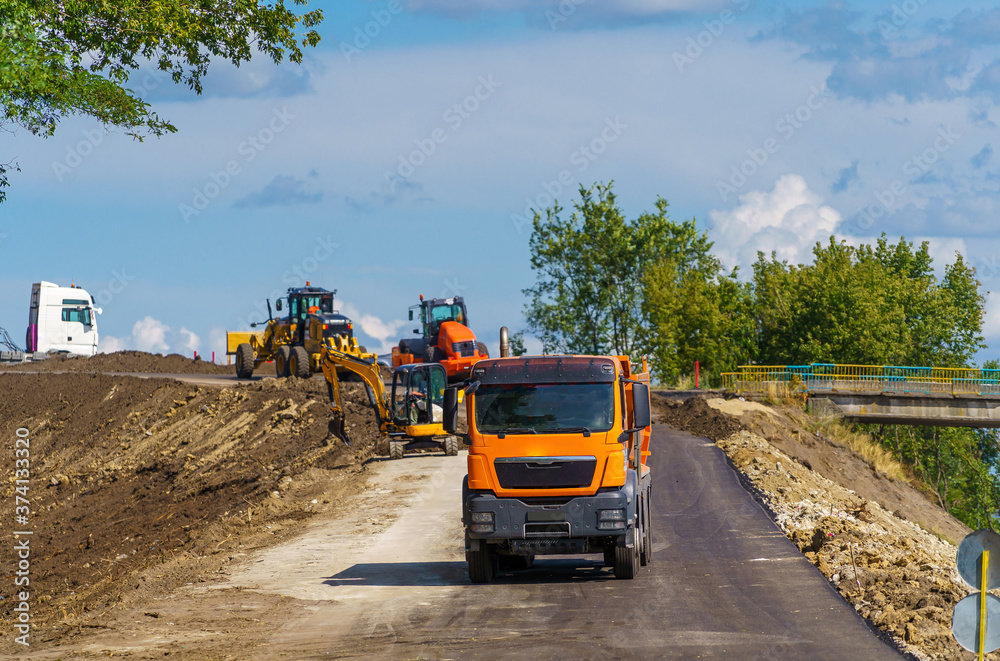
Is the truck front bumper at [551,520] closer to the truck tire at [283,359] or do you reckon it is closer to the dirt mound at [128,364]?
the truck tire at [283,359]

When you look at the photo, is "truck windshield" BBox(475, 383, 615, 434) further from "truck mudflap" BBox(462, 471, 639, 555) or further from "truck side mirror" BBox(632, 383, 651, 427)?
"truck mudflap" BBox(462, 471, 639, 555)

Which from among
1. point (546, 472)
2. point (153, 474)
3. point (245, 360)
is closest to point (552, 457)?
point (546, 472)

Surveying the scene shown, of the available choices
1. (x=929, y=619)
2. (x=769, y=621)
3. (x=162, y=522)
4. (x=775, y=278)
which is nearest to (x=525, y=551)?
(x=769, y=621)

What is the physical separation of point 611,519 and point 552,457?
3.41ft

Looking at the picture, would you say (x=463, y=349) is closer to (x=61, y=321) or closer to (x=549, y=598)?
(x=549, y=598)

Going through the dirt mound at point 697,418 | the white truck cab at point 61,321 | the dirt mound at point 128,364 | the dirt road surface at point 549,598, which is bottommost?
the dirt road surface at point 549,598

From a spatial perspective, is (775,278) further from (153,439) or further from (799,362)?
(153,439)

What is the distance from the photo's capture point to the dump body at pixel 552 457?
40.7ft

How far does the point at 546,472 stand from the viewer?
12.4 m

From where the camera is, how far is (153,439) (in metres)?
34.7

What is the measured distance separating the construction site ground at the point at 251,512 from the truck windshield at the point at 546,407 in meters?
2.58

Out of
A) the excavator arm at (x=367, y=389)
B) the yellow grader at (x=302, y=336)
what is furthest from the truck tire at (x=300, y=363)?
the excavator arm at (x=367, y=389)

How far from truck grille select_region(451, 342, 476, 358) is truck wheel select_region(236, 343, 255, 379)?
453 inches

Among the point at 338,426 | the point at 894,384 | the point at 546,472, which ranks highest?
the point at 894,384
